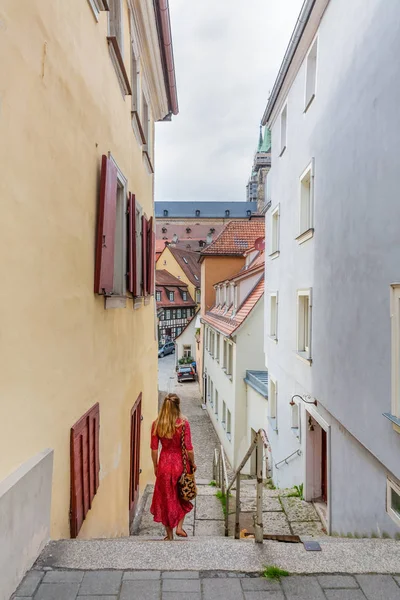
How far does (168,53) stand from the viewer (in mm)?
8617

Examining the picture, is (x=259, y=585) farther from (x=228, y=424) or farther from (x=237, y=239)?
(x=237, y=239)

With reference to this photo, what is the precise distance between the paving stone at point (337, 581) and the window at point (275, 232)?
8.35 metres

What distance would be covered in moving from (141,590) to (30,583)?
0.66 m

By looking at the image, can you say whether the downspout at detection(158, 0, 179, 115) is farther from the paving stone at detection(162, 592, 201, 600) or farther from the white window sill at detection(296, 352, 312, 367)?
the paving stone at detection(162, 592, 201, 600)

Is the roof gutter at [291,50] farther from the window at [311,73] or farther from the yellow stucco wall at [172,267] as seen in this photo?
the yellow stucco wall at [172,267]

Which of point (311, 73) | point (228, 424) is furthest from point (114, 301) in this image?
point (228, 424)

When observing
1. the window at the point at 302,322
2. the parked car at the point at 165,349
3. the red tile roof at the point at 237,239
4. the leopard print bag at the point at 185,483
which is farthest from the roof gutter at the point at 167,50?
the parked car at the point at 165,349

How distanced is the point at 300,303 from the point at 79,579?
6.53 meters

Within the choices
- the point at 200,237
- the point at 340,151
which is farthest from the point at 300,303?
the point at 200,237

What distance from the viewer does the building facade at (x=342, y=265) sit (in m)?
4.50

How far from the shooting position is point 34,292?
3059 millimetres

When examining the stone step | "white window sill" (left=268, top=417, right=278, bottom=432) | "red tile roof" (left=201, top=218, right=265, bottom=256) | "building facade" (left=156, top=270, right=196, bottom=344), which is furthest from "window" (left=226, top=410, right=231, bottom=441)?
"building facade" (left=156, top=270, right=196, bottom=344)

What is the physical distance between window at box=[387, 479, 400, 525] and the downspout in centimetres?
748

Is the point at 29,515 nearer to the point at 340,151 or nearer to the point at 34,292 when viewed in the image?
the point at 34,292
